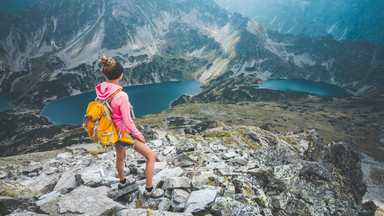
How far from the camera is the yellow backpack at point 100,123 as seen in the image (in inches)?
211

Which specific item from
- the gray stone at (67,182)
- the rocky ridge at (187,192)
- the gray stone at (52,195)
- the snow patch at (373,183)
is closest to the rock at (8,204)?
the rocky ridge at (187,192)

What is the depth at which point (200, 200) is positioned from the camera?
6398mm

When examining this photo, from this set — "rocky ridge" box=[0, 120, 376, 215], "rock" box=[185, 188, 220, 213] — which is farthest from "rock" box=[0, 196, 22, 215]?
"rock" box=[185, 188, 220, 213]

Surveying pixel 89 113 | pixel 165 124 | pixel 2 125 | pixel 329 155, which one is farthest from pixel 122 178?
pixel 2 125

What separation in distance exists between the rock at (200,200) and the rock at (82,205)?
7.70 feet

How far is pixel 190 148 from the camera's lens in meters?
15.6

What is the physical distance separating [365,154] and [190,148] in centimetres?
16845

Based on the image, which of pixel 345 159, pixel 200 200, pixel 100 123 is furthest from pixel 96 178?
pixel 345 159

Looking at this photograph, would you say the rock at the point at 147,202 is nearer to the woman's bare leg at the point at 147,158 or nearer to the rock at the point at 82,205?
the woman's bare leg at the point at 147,158

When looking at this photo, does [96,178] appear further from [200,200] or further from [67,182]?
[200,200]

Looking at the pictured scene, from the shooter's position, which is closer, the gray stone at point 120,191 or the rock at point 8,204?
the rock at point 8,204

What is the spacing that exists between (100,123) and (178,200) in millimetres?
4077

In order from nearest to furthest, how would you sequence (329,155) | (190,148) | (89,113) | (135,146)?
(89,113) → (135,146) → (190,148) → (329,155)

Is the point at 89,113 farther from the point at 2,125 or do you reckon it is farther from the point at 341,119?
the point at 2,125
